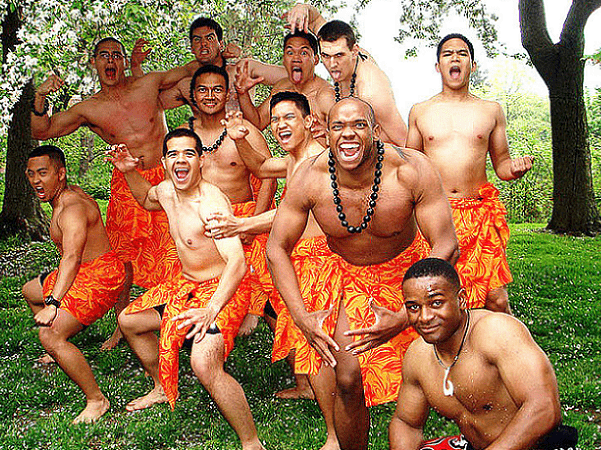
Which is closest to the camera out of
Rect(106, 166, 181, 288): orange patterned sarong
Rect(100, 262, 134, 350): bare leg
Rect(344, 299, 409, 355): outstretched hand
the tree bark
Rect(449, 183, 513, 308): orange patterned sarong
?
Rect(344, 299, 409, 355): outstretched hand

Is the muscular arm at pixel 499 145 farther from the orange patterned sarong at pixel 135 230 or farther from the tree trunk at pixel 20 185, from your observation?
the tree trunk at pixel 20 185

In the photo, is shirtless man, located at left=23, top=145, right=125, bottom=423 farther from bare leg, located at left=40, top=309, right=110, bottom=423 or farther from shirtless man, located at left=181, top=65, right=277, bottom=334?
shirtless man, located at left=181, top=65, right=277, bottom=334

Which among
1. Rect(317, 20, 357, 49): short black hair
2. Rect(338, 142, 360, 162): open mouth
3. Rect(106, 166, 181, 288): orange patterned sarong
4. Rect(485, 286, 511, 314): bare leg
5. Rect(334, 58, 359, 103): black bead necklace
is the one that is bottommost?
Rect(485, 286, 511, 314): bare leg

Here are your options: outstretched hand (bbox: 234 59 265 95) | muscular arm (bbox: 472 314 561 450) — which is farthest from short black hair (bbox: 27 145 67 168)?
muscular arm (bbox: 472 314 561 450)

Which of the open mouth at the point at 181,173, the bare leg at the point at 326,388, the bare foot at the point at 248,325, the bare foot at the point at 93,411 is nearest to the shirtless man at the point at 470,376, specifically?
the bare leg at the point at 326,388

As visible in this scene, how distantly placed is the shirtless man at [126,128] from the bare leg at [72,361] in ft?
3.94

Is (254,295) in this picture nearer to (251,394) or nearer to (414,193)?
(251,394)

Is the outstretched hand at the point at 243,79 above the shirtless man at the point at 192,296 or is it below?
above

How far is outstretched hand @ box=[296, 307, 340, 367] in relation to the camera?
3674mm

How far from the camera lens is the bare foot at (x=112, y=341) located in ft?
20.7

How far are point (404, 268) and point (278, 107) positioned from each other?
1.49 m

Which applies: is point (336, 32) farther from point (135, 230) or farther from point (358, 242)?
point (135, 230)

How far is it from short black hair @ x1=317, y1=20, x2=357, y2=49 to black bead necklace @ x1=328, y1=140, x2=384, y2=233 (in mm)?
1633

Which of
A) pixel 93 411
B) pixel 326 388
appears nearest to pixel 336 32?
pixel 326 388
